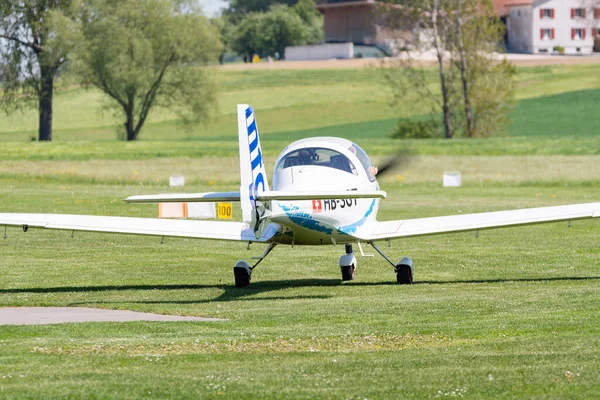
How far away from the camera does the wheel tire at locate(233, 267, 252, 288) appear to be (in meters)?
19.5

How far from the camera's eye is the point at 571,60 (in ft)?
412

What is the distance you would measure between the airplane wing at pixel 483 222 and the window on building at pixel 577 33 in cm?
14278

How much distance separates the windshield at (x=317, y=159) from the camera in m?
18.1

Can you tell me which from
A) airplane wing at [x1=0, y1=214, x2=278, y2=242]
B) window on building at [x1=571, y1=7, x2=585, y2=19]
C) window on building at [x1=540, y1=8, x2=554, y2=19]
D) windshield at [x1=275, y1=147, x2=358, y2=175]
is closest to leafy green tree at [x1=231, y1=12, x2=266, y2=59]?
window on building at [x1=540, y1=8, x2=554, y2=19]

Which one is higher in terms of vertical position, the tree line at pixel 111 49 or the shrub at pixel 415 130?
the tree line at pixel 111 49

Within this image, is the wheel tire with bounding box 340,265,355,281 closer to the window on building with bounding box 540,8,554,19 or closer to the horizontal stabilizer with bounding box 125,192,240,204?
the horizontal stabilizer with bounding box 125,192,240,204

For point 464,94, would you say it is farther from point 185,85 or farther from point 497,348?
point 497,348

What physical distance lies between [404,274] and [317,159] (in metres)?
2.72

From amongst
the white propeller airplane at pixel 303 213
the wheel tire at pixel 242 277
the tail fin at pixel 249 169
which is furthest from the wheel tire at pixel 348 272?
the tail fin at pixel 249 169

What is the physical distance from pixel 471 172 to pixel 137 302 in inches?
1495

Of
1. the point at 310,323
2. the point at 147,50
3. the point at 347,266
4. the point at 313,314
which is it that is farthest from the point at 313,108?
the point at 310,323

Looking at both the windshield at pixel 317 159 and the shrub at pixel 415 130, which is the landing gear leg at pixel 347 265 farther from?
the shrub at pixel 415 130

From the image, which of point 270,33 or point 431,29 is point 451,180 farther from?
point 270,33

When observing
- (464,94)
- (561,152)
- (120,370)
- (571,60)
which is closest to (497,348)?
(120,370)
